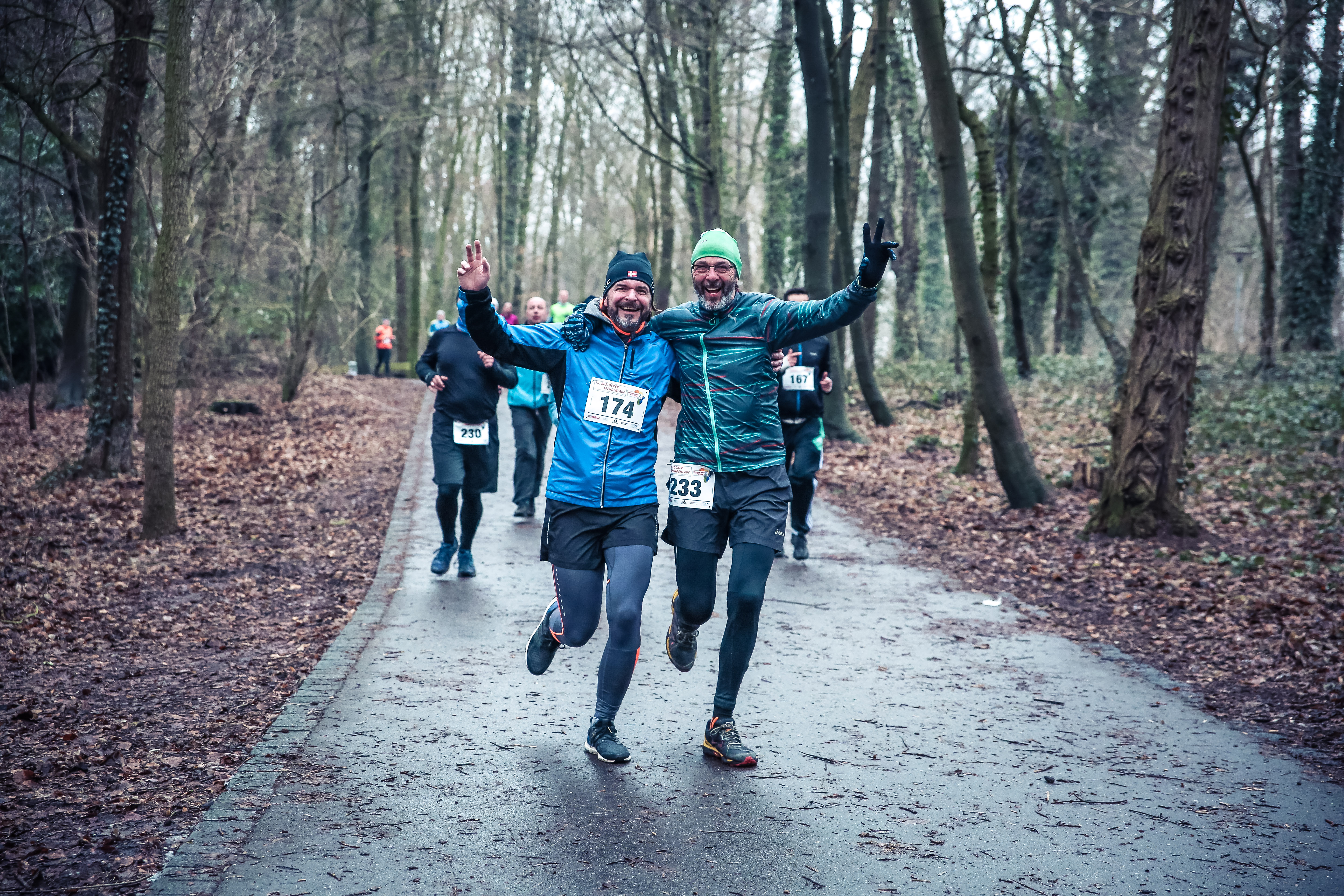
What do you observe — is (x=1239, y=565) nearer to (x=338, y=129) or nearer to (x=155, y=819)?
(x=155, y=819)

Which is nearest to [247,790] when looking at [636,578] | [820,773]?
[636,578]

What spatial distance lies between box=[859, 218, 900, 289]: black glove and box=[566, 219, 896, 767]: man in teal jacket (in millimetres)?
213

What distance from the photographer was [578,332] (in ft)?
15.8

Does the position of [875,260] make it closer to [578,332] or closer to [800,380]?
[578,332]

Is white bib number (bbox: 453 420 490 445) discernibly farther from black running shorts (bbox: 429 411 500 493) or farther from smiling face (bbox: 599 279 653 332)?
smiling face (bbox: 599 279 653 332)

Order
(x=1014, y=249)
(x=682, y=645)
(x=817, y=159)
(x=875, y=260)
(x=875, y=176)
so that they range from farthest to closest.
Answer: (x=875, y=176)
(x=1014, y=249)
(x=817, y=159)
(x=682, y=645)
(x=875, y=260)

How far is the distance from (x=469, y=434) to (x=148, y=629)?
264cm

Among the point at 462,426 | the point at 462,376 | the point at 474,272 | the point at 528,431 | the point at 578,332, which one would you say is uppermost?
the point at 474,272

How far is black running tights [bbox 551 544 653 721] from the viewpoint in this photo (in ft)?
15.4

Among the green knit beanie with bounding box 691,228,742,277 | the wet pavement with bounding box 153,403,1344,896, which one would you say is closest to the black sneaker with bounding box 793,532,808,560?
the wet pavement with bounding box 153,403,1344,896

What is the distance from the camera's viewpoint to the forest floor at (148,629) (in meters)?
4.22

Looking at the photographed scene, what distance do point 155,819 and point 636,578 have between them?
2085mm

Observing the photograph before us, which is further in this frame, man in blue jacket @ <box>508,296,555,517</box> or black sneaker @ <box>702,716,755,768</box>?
man in blue jacket @ <box>508,296,555,517</box>

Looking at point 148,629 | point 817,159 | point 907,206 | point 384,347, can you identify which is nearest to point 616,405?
point 148,629
